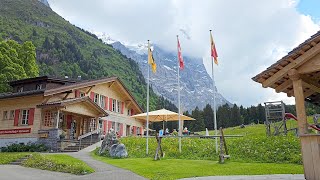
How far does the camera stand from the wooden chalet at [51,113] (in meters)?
25.2

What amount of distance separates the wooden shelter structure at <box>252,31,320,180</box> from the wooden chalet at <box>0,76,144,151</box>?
18.6 meters

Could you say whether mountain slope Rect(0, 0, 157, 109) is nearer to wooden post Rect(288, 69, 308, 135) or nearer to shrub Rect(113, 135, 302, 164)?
shrub Rect(113, 135, 302, 164)

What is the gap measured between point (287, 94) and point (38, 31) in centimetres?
12548

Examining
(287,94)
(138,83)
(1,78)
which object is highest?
(138,83)

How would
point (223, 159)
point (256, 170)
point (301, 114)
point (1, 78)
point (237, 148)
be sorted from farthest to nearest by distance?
point (1, 78) → point (237, 148) → point (223, 159) → point (256, 170) → point (301, 114)

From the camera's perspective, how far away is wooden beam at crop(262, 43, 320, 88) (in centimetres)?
856

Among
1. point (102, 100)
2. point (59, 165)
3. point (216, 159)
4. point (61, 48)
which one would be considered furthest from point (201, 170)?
point (61, 48)

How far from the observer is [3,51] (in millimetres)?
33750

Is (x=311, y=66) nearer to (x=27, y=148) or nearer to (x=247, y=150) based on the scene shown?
(x=247, y=150)

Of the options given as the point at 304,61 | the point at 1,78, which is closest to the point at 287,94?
the point at 304,61

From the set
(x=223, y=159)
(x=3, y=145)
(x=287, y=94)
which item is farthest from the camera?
(x=3, y=145)

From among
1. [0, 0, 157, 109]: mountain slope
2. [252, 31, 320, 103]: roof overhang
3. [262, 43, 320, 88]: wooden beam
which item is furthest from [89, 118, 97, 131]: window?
[0, 0, 157, 109]: mountain slope

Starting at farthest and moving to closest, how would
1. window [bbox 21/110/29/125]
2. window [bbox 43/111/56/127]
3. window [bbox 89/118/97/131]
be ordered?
window [bbox 89/118/97/131], window [bbox 21/110/29/125], window [bbox 43/111/56/127]

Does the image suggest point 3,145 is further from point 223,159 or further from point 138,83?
point 138,83
